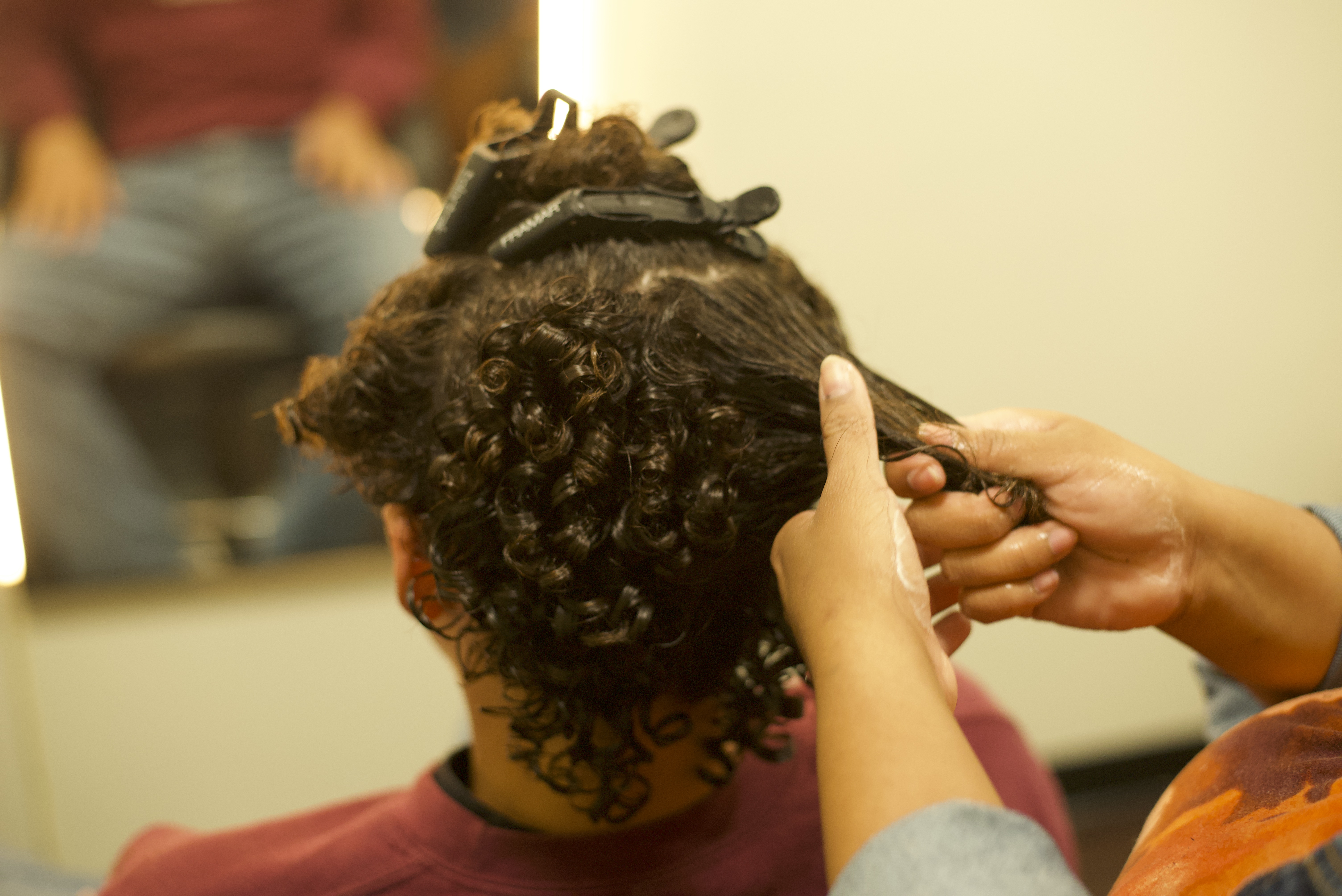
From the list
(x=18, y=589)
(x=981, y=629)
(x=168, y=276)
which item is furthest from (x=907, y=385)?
(x=18, y=589)

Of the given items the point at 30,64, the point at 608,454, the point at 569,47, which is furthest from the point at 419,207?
the point at 608,454

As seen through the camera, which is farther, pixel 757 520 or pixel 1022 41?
pixel 1022 41

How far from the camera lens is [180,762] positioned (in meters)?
1.44

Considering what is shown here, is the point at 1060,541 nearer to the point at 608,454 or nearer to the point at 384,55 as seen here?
the point at 608,454

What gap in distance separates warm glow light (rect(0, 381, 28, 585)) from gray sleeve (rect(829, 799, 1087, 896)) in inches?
60.1

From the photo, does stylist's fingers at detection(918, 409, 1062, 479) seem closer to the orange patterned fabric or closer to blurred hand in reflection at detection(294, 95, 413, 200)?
the orange patterned fabric

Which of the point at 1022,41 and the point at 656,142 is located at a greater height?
the point at 1022,41

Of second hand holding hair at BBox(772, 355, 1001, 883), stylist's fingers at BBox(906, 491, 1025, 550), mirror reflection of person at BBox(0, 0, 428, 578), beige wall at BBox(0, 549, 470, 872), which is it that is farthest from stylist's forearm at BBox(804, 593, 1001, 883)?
mirror reflection of person at BBox(0, 0, 428, 578)

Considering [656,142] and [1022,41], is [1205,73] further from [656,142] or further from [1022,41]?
[656,142]

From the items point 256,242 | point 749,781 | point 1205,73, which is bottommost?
point 749,781

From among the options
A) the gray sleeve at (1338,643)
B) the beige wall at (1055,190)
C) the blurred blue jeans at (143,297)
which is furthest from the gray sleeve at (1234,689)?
the blurred blue jeans at (143,297)

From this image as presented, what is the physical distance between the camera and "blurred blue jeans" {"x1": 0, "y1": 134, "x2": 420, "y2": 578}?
51.6 inches

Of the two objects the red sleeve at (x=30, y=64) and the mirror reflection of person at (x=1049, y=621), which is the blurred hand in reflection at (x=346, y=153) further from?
the mirror reflection of person at (x=1049, y=621)

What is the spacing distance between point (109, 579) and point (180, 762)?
36cm
